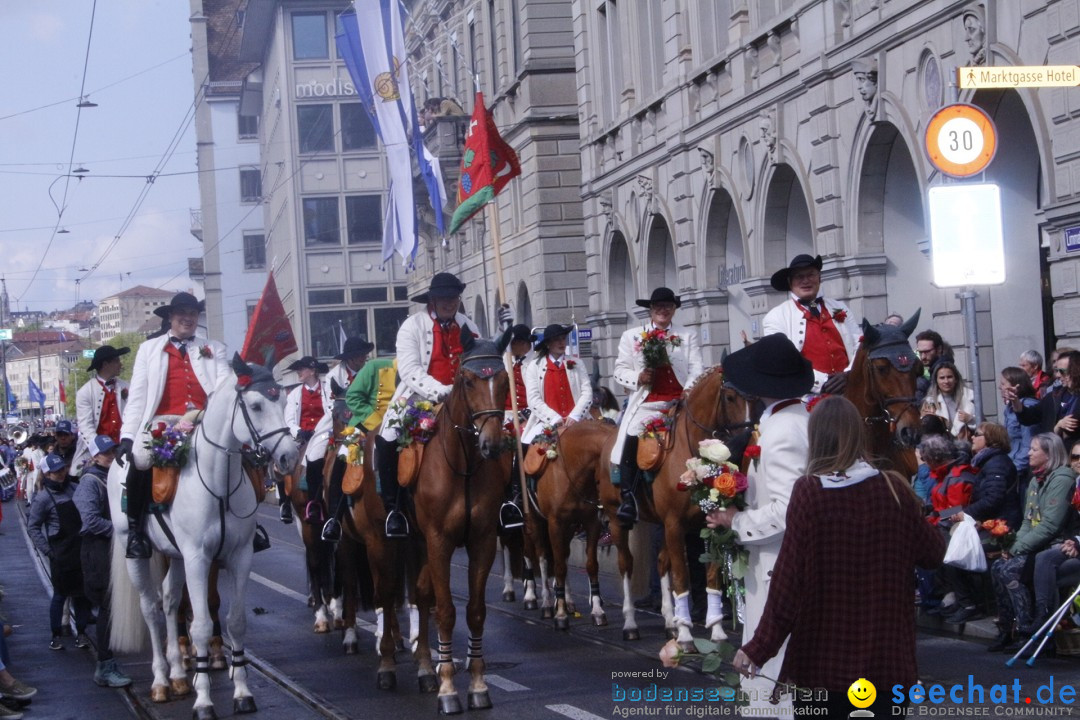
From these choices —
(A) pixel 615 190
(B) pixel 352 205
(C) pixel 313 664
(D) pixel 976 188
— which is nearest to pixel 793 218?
(A) pixel 615 190

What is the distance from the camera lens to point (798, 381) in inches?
261

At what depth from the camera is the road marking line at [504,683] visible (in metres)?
10.6

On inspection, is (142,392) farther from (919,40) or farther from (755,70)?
(755,70)

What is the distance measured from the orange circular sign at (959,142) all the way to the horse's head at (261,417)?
20.5 ft

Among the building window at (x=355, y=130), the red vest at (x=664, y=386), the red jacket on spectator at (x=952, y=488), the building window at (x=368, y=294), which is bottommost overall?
the red jacket on spectator at (x=952, y=488)

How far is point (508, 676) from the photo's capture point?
11.2 metres

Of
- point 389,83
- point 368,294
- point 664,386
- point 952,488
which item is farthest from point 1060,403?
point 368,294

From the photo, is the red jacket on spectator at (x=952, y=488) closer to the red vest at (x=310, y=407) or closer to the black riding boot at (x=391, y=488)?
the black riding boot at (x=391, y=488)

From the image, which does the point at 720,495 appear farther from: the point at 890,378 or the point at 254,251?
the point at 254,251

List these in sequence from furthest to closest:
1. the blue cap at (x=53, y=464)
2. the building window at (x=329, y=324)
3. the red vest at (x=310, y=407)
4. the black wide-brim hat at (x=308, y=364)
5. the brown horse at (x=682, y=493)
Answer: the building window at (x=329, y=324) → the red vest at (x=310, y=407) → the black wide-brim hat at (x=308, y=364) → the blue cap at (x=53, y=464) → the brown horse at (x=682, y=493)

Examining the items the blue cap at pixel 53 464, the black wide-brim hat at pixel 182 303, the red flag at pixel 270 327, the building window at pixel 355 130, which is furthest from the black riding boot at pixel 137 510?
the building window at pixel 355 130

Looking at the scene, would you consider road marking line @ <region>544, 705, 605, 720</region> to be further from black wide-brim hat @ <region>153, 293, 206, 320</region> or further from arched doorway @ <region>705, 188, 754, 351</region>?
arched doorway @ <region>705, 188, 754, 351</region>

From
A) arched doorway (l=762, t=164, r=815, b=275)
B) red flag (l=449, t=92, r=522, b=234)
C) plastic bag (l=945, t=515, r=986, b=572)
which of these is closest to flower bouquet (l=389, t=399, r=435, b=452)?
red flag (l=449, t=92, r=522, b=234)

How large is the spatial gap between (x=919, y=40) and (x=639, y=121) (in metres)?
11.9
